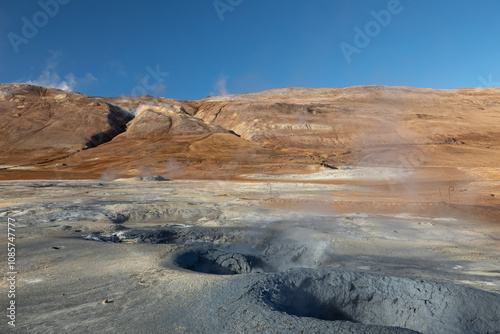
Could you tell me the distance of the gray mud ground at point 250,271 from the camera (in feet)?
10.8

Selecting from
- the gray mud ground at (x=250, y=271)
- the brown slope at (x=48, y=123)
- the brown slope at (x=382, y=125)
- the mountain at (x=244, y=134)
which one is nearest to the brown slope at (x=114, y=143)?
the brown slope at (x=48, y=123)

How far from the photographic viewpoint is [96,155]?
43.2 metres

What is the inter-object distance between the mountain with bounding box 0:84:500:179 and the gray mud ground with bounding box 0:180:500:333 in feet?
67.5

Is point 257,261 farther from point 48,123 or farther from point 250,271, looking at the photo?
point 48,123

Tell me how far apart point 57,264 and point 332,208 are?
9.17 m

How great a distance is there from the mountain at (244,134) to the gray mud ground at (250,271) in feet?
67.5

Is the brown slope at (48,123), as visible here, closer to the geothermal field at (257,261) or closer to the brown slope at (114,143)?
the brown slope at (114,143)

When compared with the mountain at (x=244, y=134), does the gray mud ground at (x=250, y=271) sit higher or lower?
lower

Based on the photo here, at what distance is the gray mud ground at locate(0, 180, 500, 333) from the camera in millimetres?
3297

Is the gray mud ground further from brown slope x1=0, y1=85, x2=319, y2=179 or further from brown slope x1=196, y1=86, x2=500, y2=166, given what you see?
brown slope x1=196, y1=86, x2=500, y2=166

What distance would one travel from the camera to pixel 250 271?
222 inches

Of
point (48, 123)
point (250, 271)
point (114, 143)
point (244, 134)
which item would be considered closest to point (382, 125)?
point (244, 134)

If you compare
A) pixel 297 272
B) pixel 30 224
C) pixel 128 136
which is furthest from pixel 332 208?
pixel 128 136

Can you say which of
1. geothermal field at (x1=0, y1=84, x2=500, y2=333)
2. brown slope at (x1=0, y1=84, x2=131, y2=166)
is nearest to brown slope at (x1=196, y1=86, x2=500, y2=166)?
geothermal field at (x1=0, y1=84, x2=500, y2=333)
